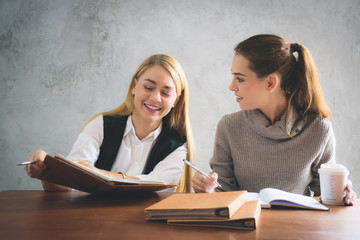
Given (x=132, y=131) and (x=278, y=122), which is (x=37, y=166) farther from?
(x=278, y=122)

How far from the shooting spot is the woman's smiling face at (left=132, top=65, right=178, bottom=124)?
5.53ft

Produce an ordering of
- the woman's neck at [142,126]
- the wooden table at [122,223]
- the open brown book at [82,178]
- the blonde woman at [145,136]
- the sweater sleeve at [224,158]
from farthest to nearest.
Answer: the woman's neck at [142,126]
the blonde woman at [145,136]
the sweater sleeve at [224,158]
the open brown book at [82,178]
the wooden table at [122,223]

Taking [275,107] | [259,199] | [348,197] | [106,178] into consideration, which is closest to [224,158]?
[275,107]

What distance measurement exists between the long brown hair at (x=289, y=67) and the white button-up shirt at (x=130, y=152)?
2.04 ft

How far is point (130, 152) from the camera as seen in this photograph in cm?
171

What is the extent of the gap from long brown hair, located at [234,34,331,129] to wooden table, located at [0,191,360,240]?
0.58m

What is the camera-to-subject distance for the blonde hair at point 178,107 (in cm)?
176

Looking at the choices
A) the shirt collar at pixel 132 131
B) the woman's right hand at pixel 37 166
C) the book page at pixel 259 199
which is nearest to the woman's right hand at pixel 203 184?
the book page at pixel 259 199

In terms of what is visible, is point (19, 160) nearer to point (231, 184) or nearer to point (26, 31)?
point (26, 31)

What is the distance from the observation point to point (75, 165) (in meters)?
0.85

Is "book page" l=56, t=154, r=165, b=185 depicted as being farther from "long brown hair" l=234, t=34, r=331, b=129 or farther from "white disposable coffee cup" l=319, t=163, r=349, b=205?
"long brown hair" l=234, t=34, r=331, b=129

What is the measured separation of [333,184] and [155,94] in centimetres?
97

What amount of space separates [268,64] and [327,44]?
1.57 m

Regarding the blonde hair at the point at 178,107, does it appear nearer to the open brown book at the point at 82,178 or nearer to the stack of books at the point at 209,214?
the open brown book at the point at 82,178
